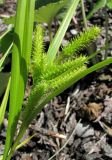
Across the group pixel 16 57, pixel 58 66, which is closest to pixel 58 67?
pixel 58 66

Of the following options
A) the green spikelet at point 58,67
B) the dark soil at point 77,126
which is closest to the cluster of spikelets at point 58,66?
the green spikelet at point 58,67

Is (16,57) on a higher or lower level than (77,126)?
higher

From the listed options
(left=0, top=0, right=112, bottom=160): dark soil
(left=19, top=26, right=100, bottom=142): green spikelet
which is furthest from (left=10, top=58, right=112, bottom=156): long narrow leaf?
(left=0, top=0, right=112, bottom=160): dark soil

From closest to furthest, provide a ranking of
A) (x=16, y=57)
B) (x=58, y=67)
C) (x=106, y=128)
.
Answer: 1. (x=58, y=67)
2. (x=16, y=57)
3. (x=106, y=128)

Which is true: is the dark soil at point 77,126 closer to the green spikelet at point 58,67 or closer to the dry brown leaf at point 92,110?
the dry brown leaf at point 92,110

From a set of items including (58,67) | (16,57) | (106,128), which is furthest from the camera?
(106,128)

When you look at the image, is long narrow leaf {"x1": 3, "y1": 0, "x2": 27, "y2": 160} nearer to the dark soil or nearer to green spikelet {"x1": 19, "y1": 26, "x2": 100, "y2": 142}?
green spikelet {"x1": 19, "y1": 26, "x2": 100, "y2": 142}

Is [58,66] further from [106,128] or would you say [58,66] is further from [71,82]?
[106,128]

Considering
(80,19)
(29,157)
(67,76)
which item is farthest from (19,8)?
(80,19)

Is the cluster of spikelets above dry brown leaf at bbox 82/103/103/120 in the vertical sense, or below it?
above
